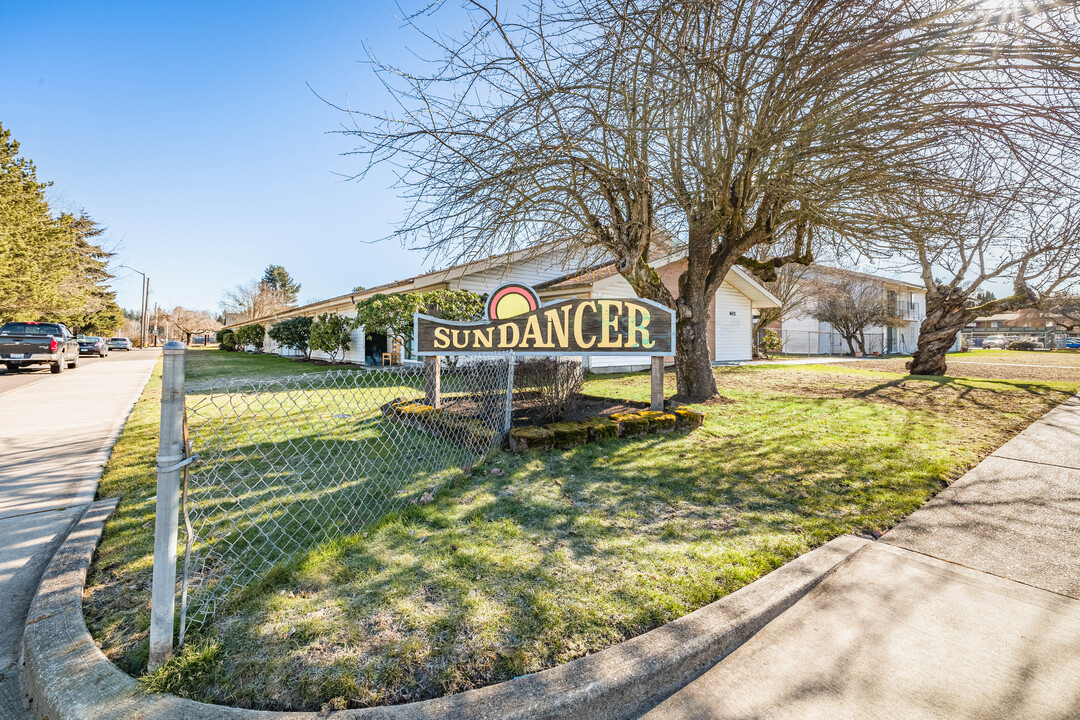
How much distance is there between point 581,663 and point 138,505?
3.67 metres

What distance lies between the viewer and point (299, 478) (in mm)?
3914

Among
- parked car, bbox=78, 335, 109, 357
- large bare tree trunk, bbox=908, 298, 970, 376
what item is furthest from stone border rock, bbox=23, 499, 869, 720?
parked car, bbox=78, 335, 109, 357

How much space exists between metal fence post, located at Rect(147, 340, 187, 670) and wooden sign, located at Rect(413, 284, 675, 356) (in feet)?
12.7

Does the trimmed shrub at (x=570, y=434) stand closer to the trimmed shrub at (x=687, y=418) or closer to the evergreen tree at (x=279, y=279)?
the trimmed shrub at (x=687, y=418)

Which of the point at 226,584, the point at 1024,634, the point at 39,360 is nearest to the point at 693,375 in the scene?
the point at 1024,634

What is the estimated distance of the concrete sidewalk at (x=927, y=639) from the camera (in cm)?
168

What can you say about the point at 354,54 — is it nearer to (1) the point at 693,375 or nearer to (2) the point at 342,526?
(2) the point at 342,526

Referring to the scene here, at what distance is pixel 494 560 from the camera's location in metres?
2.62

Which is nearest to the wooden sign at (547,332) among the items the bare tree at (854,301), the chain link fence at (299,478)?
the chain link fence at (299,478)

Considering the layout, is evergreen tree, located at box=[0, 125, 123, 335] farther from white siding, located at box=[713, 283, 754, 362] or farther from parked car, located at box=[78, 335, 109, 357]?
white siding, located at box=[713, 283, 754, 362]

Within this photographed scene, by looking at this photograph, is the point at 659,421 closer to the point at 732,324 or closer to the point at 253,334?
the point at 732,324

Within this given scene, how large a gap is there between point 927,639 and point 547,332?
4.32m

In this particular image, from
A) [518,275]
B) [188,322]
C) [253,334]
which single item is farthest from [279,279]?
[518,275]

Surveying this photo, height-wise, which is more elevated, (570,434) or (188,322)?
(188,322)
